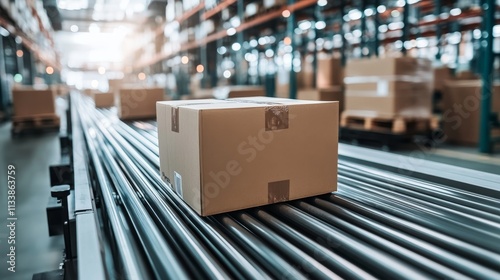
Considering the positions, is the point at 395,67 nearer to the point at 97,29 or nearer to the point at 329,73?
the point at 329,73

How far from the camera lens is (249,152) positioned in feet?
4.88

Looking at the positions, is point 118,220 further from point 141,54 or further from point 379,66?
point 141,54

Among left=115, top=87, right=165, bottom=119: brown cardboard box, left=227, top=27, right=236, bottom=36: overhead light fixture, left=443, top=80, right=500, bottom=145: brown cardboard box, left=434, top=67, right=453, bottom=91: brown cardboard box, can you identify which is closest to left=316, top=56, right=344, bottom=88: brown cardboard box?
left=434, top=67, right=453, bottom=91: brown cardboard box

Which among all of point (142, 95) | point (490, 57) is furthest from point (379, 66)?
point (142, 95)

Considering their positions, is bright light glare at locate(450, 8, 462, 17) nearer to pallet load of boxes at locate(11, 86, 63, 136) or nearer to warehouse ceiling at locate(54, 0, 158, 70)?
pallet load of boxes at locate(11, 86, 63, 136)

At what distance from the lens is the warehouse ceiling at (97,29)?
58.0ft

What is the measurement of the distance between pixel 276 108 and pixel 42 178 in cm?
314

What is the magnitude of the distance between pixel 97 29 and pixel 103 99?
21.4m

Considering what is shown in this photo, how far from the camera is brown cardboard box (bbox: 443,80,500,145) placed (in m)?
5.03

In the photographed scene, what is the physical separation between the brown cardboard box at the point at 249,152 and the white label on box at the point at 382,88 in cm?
342

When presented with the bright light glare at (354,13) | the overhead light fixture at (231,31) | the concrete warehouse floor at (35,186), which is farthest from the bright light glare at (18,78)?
the bright light glare at (354,13)

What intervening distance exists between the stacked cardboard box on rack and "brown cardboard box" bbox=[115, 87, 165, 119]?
273 centimetres

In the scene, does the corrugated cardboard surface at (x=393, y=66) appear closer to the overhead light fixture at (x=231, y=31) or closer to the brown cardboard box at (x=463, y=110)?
the brown cardboard box at (x=463, y=110)

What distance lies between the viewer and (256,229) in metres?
1.33
